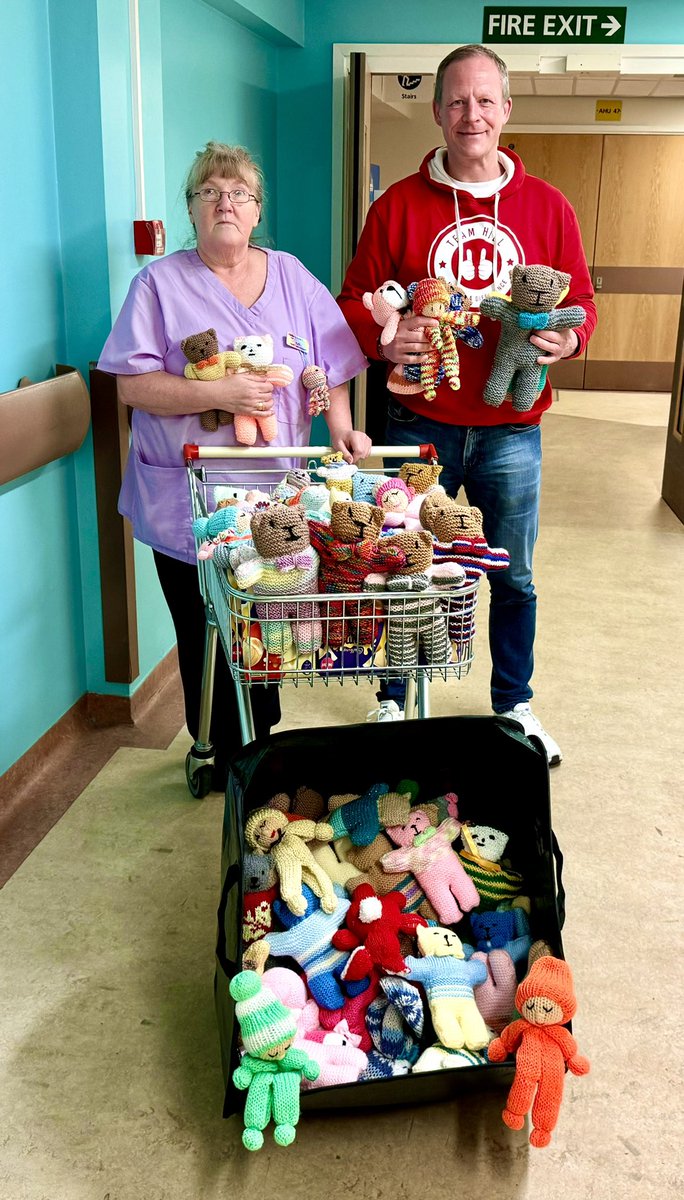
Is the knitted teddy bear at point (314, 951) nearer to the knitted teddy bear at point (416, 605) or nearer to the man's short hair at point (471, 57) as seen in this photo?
the knitted teddy bear at point (416, 605)

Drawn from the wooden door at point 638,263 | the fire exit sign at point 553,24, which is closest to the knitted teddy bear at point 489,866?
the fire exit sign at point 553,24

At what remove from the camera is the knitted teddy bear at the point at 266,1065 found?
5.00 feet

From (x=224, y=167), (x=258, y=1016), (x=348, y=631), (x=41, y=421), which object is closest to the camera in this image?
(x=258, y=1016)

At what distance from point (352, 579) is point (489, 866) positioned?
622 millimetres

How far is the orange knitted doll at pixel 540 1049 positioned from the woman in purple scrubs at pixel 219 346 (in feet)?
3.55

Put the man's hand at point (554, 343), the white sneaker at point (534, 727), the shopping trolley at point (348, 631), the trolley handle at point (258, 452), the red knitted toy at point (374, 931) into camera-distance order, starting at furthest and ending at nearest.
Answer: the white sneaker at point (534, 727), the man's hand at point (554, 343), the trolley handle at point (258, 452), the red knitted toy at point (374, 931), the shopping trolley at point (348, 631)

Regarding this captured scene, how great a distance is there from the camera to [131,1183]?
1558mm

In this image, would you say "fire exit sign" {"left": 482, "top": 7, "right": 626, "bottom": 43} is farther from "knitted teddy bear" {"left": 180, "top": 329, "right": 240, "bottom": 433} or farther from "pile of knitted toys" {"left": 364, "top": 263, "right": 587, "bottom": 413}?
"knitted teddy bear" {"left": 180, "top": 329, "right": 240, "bottom": 433}

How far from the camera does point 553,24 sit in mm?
4977

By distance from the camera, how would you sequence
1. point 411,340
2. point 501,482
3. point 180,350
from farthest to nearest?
point 501,482
point 411,340
point 180,350

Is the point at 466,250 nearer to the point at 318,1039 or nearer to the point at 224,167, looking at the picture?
the point at 224,167

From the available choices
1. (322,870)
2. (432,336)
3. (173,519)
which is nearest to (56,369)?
(173,519)

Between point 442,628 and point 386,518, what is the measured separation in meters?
0.20

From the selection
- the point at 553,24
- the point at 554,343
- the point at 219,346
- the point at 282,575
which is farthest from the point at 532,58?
the point at 282,575
